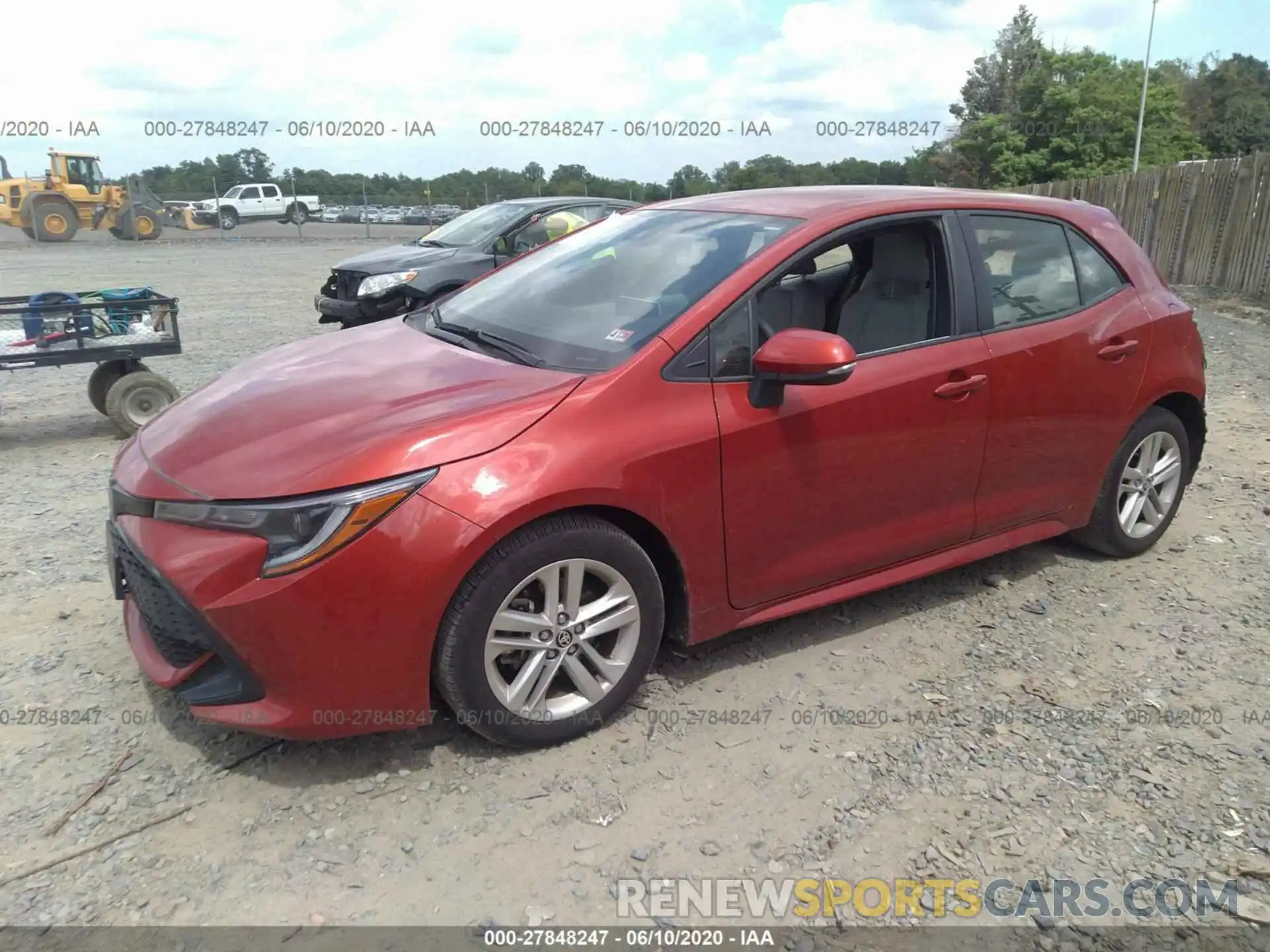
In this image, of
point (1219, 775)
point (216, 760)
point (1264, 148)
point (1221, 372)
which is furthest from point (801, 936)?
point (1264, 148)

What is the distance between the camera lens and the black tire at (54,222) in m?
28.0

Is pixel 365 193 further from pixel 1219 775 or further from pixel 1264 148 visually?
pixel 1264 148

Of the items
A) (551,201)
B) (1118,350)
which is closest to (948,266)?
(1118,350)

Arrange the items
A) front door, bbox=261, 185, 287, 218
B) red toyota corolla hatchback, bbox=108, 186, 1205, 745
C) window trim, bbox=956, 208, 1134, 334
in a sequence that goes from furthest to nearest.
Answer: front door, bbox=261, 185, 287, 218 → window trim, bbox=956, 208, 1134, 334 → red toyota corolla hatchback, bbox=108, 186, 1205, 745

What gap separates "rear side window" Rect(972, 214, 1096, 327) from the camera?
149 inches

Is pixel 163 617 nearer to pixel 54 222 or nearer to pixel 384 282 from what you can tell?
pixel 384 282

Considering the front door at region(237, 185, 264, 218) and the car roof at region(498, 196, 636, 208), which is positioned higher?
the car roof at region(498, 196, 636, 208)

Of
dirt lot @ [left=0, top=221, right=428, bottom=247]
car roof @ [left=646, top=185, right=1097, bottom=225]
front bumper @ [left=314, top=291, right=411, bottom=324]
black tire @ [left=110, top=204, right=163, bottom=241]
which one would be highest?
car roof @ [left=646, top=185, right=1097, bottom=225]

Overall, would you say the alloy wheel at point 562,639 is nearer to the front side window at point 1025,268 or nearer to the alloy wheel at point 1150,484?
the front side window at point 1025,268

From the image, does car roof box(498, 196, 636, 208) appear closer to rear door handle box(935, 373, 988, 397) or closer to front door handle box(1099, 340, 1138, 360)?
front door handle box(1099, 340, 1138, 360)

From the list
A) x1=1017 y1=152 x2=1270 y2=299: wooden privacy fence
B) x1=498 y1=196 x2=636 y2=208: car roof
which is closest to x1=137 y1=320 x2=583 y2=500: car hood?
x1=498 y1=196 x2=636 y2=208: car roof


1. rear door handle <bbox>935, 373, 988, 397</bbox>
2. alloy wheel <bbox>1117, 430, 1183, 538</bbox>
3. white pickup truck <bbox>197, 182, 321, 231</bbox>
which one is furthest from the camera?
white pickup truck <bbox>197, 182, 321, 231</bbox>

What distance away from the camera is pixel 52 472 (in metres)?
5.72

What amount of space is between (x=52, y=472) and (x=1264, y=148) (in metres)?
64.9
